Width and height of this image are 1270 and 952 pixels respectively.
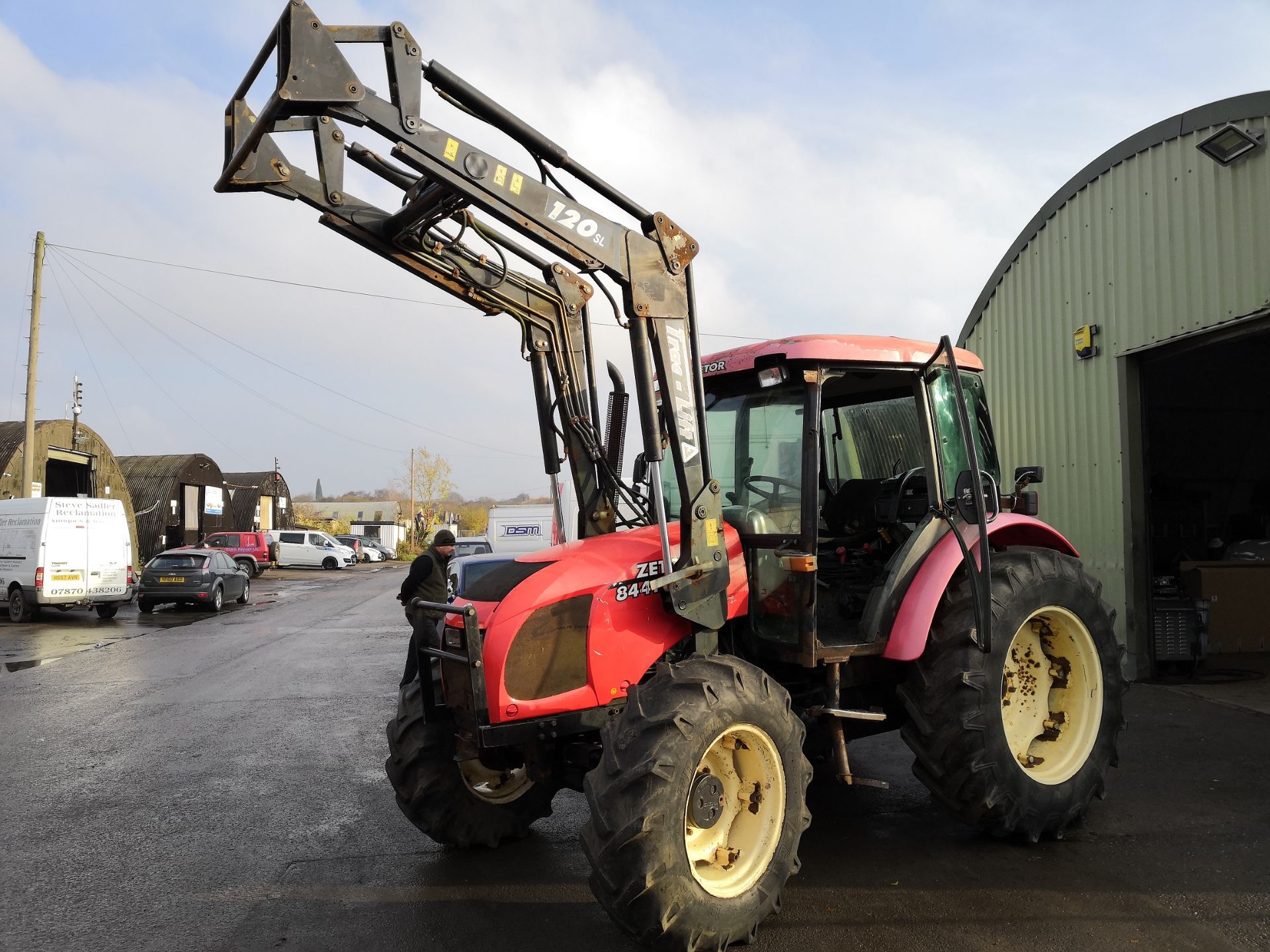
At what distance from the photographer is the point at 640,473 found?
556 cm

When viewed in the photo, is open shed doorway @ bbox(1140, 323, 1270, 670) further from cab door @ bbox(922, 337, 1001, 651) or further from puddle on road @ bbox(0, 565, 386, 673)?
puddle on road @ bbox(0, 565, 386, 673)

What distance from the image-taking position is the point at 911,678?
4.82 metres

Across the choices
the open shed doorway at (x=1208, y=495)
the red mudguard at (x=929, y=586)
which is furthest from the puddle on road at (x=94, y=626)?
→ the open shed doorway at (x=1208, y=495)

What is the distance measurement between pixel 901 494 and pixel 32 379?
25.9 m

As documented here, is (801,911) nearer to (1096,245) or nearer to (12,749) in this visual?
(12,749)

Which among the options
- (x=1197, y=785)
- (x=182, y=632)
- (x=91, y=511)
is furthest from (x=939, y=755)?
(x=91, y=511)

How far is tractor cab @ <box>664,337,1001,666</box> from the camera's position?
4.67m

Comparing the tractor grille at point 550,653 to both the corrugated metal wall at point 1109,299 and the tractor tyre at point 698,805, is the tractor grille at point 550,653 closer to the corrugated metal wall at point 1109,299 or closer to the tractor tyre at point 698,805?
the tractor tyre at point 698,805

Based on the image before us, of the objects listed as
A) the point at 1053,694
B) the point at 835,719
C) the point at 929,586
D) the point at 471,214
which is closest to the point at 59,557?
the point at 471,214

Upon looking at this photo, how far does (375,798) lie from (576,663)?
283 centimetres

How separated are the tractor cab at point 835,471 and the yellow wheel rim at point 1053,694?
829 millimetres

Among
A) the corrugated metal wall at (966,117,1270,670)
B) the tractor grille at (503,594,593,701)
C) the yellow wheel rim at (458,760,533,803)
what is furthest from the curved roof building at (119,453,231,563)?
the tractor grille at (503,594,593,701)

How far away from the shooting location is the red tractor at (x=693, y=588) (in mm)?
3695

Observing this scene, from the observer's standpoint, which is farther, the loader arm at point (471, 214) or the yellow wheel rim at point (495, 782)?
the yellow wheel rim at point (495, 782)
